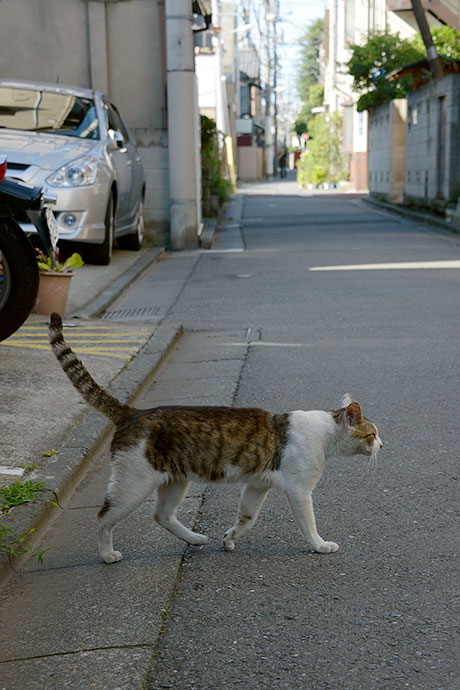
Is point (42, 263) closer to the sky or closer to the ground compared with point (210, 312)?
closer to the sky

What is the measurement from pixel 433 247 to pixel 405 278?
4.31 metres

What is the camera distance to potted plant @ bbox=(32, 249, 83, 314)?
8.52m

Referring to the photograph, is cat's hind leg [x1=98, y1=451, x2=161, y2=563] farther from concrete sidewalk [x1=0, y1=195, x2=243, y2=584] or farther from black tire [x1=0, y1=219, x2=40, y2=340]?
black tire [x1=0, y1=219, x2=40, y2=340]

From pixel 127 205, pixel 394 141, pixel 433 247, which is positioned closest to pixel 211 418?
pixel 127 205

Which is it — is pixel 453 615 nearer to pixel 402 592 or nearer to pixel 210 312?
pixel 402 592

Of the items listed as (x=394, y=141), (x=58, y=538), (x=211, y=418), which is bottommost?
(x=58, y=538)

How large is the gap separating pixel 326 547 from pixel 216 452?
584 millimetres

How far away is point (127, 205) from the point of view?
43.6 feet

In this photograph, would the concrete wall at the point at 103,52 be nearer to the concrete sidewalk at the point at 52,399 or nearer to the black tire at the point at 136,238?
the black tire at the point at 136,238

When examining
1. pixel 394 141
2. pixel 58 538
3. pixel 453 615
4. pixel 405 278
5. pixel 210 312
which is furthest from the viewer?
pixel 394 141

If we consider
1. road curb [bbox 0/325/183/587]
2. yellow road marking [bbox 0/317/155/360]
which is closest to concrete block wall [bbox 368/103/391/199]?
yellow road marking [bbox 0/317/155/360]

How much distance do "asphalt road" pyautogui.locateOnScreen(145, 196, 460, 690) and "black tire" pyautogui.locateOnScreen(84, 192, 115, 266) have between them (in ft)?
10.8

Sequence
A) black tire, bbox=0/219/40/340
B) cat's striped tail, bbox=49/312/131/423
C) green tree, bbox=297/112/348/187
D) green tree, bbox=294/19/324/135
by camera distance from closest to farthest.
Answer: cat's striped tail, bbox=49/312/131/423 → black tire, bbox=0/219/40/340 → green tree, bbox=297/112/348/187 → green tree, bbox=294/19/324/135

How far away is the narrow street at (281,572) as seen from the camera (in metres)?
2.90
